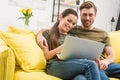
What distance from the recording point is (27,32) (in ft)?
7.16

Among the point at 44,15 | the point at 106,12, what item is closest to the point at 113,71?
the point at 44,15

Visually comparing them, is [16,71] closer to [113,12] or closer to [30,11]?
[30,11]

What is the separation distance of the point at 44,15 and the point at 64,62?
4.64ft

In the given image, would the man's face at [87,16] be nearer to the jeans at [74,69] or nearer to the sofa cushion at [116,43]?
the sofa cushion at [116,43]

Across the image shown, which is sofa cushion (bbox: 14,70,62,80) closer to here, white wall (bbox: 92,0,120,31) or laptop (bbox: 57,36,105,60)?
laptop (bbox: 57,36,105,60)

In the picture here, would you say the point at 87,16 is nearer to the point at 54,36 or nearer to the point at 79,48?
the point at 54,36

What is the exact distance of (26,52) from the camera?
1883mm

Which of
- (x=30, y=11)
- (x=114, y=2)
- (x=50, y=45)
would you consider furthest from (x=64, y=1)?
(x=50, y=45)

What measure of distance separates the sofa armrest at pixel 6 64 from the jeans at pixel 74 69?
0.37m

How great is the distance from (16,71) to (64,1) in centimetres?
174

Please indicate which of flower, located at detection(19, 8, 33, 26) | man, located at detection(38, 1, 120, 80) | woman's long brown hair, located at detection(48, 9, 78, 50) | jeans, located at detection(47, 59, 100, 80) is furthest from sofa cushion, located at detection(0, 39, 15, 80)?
flower, located at detection(19, 8, 33, 26)

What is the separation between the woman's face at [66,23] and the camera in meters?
2.11

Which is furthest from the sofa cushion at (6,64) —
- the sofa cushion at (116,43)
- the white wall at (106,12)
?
the white wall at (106,12)

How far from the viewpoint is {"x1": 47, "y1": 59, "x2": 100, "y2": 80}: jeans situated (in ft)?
5.50
